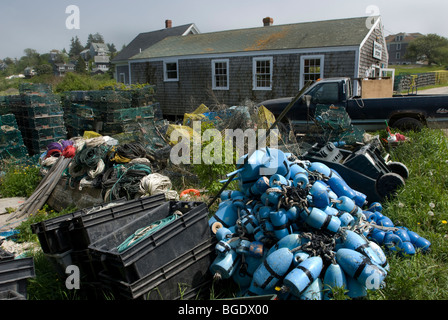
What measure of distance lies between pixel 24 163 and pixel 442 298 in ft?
32.1

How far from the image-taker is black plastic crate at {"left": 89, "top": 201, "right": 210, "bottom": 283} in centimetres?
265

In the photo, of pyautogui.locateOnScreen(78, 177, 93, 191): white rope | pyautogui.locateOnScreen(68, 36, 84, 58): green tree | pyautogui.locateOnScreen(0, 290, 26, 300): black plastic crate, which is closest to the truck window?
pyautogui.locateOnScreen(78, 177, 93, 191): white rope

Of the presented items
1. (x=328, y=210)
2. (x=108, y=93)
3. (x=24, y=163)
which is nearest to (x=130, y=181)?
(x=328, y=210)

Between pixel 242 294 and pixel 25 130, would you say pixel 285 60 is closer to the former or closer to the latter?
pixel 25 130

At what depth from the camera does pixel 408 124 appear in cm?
791

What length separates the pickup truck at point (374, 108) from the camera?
7.66 metres

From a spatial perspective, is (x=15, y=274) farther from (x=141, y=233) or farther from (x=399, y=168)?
(x=399, y=168)

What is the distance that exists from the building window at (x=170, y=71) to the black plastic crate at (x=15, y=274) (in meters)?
16.4

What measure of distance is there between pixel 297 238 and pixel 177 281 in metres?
1.13

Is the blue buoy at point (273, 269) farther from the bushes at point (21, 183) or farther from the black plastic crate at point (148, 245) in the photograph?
the bushes at point (21, 183)

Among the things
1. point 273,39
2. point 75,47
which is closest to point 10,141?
point 273,39

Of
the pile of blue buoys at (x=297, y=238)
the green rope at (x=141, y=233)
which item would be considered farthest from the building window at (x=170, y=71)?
the green rope at (x=141, y=233)

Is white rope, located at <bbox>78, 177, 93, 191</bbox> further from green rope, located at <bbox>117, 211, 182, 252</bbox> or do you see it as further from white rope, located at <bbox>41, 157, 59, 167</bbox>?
green rope, located at <bbox>117, 211, 182, 252</bbox>
